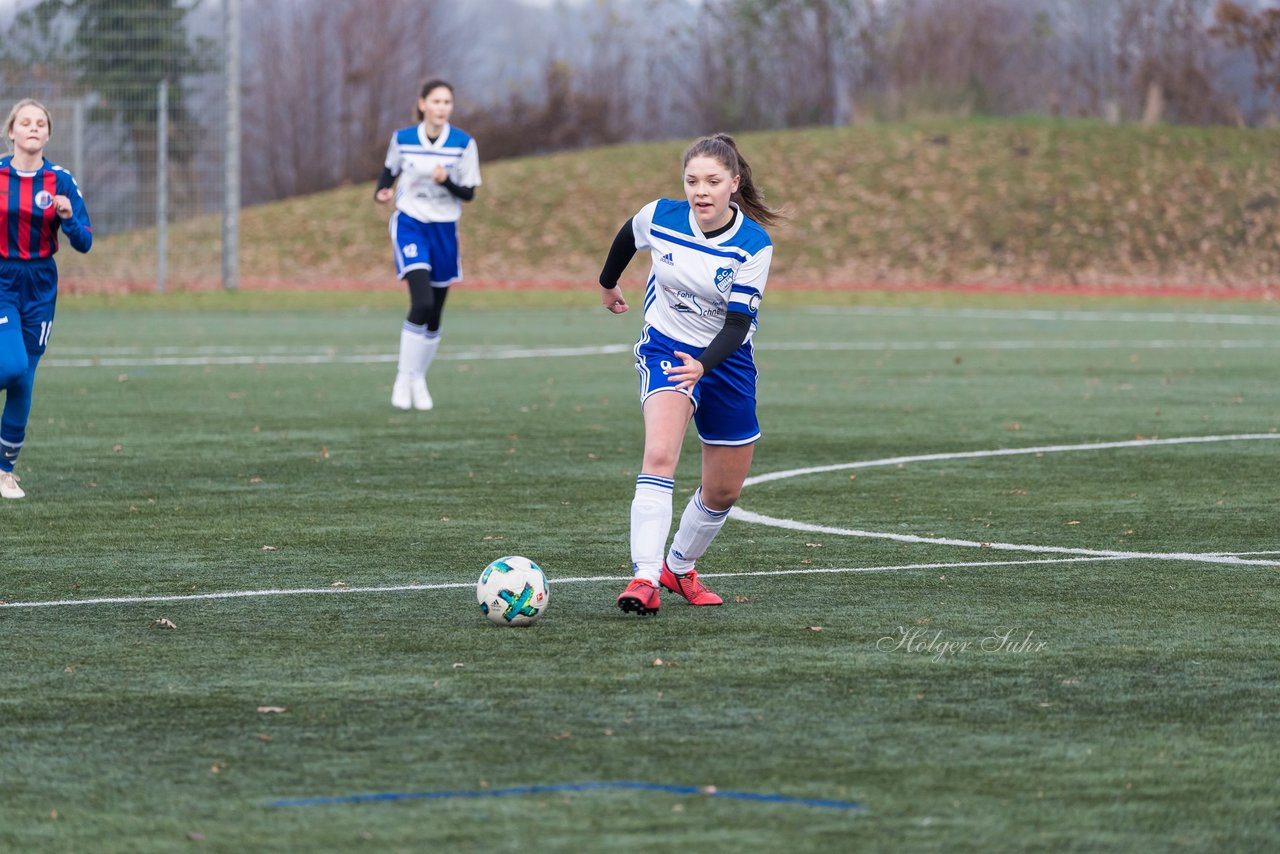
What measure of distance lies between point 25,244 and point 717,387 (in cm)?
448

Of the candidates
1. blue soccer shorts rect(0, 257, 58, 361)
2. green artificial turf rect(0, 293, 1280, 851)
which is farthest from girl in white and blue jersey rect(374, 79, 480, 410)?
blue soccer shorts rect(0, 257, 58, 361)

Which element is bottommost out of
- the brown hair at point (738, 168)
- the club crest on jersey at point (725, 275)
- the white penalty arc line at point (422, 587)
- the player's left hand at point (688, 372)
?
the white penalty arc line at point (422, 587)

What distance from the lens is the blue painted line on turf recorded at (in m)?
4.51

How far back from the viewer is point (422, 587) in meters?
7.50

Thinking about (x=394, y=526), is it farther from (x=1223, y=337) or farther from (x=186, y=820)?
(x=1223, y=337)

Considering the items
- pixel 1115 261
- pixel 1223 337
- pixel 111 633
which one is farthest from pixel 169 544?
pixel 1115 261

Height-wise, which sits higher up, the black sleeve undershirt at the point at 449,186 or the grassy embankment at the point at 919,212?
the black sleeve undershirt at the point at 449,186

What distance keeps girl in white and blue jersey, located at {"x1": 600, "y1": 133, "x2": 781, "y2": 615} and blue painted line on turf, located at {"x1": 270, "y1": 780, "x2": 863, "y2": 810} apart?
229 cm

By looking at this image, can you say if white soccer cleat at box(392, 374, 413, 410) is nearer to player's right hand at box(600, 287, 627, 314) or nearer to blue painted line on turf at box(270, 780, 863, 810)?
player's right hand at box(600, 287, 627, 314)

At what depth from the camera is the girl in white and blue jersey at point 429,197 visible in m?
14.9

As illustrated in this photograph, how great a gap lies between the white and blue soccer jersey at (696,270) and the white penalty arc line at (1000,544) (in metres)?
1.85

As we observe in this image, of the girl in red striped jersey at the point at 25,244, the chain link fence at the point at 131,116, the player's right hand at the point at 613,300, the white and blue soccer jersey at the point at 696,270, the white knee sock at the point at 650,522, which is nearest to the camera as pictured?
the white knee sock at the point at 650,522

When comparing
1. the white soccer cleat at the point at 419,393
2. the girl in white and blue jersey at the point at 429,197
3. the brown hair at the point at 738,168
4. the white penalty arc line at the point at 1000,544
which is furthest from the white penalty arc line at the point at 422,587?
the girl in white and blue jersey at the point at 429,197

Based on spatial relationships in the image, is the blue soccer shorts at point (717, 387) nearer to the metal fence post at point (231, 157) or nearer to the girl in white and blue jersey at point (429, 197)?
the girl in white and blue jersey at point (429, 197)
